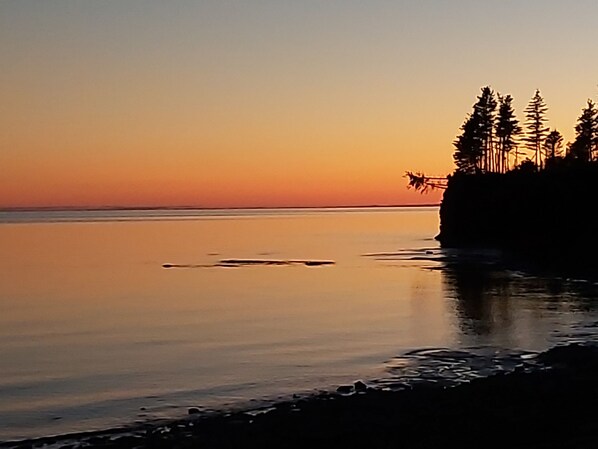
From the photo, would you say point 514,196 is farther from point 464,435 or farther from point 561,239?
point 464,435

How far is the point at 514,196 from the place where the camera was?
7656cm

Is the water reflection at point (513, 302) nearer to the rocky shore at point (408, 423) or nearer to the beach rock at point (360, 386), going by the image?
the beach rock at point (360, 386)

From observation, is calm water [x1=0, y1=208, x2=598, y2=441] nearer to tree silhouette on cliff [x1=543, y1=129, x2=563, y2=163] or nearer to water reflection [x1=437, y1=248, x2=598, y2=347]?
water reflection [x1=437, y1=248, x2=598, y2=347]

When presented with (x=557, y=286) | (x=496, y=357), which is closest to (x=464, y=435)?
(x=496, y=357)

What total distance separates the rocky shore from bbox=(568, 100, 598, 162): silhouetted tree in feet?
274

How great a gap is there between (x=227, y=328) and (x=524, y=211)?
170 ft

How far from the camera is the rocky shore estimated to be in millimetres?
12891

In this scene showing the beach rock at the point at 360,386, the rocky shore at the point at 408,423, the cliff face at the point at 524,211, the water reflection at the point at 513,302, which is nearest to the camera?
the rocky shore at the point at 408,423

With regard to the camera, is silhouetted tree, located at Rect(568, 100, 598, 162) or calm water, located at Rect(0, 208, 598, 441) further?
silhouetted tree, located at Rect(568, 100, 598, 162)

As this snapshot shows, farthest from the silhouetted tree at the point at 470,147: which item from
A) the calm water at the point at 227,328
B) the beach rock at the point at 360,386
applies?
the beach rock at the point at 360,386

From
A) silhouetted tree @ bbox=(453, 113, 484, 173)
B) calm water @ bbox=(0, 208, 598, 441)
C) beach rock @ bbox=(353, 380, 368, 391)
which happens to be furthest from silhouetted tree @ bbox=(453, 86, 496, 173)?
beach rock @ bbox=(353, 380, 368, 391)

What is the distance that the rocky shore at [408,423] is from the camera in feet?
42.3

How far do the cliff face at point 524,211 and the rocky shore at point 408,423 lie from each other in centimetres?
4951

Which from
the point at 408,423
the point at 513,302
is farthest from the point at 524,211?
the point at 408,423
